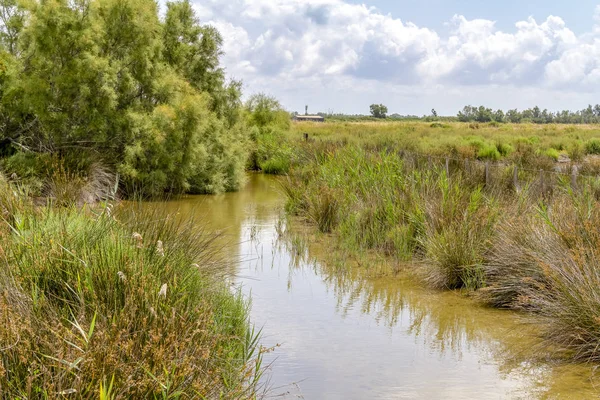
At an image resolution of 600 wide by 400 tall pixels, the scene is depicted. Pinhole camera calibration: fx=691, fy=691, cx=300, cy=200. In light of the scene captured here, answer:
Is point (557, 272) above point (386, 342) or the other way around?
above

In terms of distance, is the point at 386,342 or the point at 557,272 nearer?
the point at 557,272

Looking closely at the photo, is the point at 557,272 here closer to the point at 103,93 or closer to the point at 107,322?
the point at 107,322

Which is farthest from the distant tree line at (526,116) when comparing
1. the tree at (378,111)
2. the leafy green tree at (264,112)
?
the leafy green tree at (264,112)

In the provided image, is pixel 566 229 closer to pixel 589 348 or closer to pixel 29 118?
pixel 589 348

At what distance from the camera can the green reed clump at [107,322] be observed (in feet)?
12.0

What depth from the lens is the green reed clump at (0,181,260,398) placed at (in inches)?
144

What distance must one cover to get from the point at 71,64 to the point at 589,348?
13366 millimetres

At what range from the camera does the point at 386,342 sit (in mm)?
6926

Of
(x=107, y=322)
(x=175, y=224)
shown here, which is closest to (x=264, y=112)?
(x=175, y=224)

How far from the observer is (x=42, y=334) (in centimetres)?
407

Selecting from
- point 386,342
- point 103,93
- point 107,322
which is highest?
point 103,93

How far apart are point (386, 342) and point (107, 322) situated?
3.38 meters

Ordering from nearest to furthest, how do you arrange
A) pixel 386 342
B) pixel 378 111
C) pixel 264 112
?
pixel 386 342
pixel 264 112
pixel 378 111

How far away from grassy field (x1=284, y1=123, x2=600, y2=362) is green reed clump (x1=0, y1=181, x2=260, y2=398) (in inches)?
119
